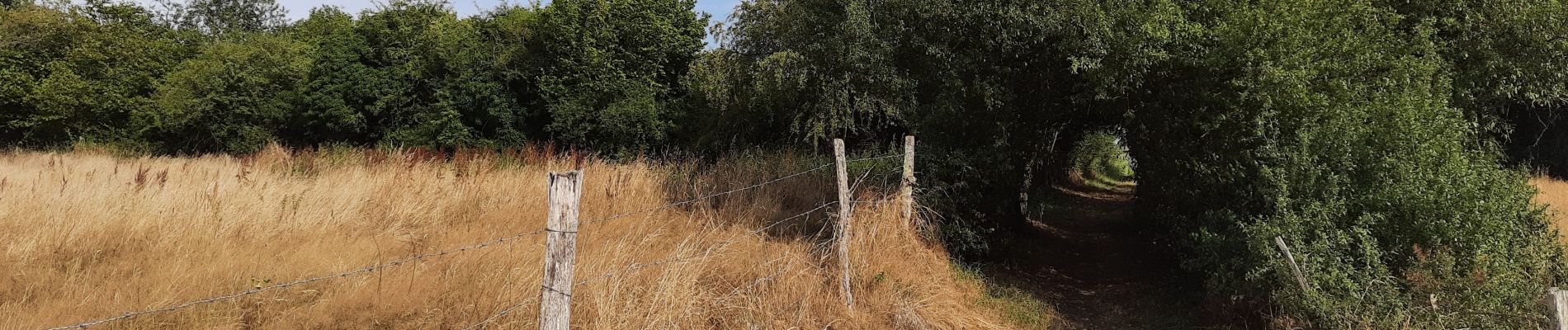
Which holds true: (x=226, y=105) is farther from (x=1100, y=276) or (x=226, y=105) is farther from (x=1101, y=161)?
(x=1101, y=161)

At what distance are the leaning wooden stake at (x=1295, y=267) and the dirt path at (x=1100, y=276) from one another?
113 centimetres

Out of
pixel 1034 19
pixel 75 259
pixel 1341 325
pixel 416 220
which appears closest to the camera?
pixel 75 259

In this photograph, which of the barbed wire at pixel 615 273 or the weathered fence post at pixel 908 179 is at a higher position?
the weathered fence post at pixel 908 179

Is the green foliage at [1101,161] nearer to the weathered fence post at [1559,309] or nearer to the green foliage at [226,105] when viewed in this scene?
the weathered fence post at [1559,309]

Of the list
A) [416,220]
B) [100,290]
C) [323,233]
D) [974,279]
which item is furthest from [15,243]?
[974,279]

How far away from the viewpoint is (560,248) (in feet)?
10.5

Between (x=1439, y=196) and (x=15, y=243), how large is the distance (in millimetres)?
8966

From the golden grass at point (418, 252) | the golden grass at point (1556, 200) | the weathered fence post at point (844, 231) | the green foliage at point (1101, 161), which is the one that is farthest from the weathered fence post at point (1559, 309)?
the green foliage at point (1101, 161)

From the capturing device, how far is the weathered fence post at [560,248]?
3146mm

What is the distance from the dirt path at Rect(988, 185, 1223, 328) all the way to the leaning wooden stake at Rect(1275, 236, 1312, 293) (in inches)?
44.4

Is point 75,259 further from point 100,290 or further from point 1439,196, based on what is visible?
point 1439,196

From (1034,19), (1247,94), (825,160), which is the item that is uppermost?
(1034,19)

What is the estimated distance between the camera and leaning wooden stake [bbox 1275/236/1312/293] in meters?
5.19

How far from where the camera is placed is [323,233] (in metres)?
5.29
